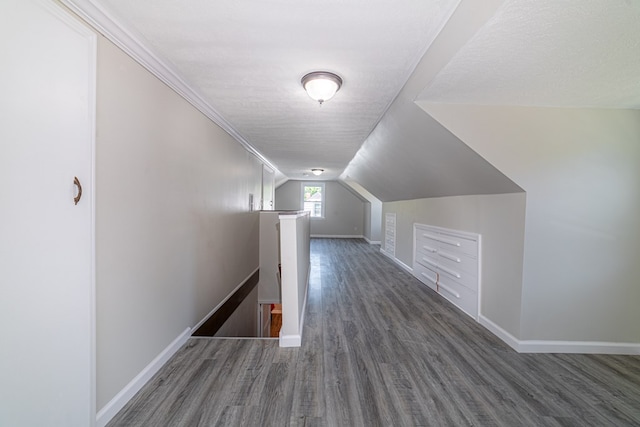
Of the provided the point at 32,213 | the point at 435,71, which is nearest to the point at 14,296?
the point at 32,213

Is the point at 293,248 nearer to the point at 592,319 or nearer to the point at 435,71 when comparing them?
the point at 435,71

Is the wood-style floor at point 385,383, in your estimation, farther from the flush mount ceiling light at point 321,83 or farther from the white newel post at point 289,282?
the flush mount ceiling light at point 321,83

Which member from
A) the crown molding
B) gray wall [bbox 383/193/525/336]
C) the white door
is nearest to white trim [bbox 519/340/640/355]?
gray wall [bbox 383/193/525/336]

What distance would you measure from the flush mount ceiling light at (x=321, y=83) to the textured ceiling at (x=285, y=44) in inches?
2.2

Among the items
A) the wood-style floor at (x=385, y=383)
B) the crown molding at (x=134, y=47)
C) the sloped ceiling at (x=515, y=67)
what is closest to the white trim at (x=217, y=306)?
the wood-style floor at (x=385, y=383)

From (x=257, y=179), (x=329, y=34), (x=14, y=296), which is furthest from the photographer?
(x=257, y=179)

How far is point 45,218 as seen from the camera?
112 centimetres

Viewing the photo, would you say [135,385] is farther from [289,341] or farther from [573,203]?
[573,203]

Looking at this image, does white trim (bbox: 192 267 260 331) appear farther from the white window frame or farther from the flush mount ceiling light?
the white window frame

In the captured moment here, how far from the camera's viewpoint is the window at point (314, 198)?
10.2m

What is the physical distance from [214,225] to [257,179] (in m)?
2.26

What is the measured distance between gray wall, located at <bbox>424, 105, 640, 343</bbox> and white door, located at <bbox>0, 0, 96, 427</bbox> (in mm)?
2405

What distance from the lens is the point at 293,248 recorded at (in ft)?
7.64

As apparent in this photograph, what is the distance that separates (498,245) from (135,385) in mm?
3206
